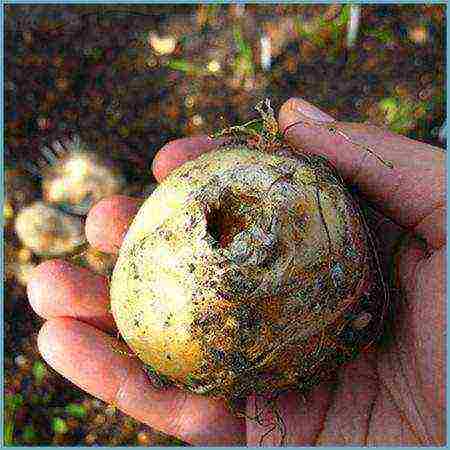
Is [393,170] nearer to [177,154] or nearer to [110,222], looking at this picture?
[177,154]

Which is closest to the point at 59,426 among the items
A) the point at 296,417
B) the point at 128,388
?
the point at 128,388

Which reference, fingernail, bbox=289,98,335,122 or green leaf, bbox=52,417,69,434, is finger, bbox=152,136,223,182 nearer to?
fingernail, bbox=289,98,335,122

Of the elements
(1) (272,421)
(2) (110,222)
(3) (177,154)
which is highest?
(3) (177,154)

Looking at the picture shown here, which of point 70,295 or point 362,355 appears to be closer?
point 362,355

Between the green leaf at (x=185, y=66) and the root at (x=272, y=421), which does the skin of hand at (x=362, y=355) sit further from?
the green leaf at (x=185, y=66)

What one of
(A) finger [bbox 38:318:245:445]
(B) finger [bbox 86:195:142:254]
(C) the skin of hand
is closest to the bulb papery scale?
(C) the skin of hand

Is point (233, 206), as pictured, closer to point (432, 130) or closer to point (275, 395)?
point (275, 395)

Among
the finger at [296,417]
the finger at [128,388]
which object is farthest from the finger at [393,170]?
the finger at [128,388]
